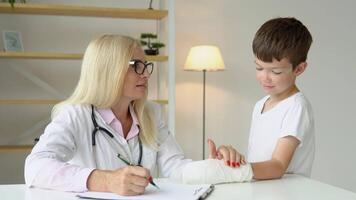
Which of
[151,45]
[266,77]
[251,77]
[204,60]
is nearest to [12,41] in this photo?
[151,45]

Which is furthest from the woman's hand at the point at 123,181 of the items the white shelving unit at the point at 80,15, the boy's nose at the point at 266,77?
the white shelving unit at the point at 80,15

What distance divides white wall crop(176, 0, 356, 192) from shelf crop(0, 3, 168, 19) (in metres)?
0.38

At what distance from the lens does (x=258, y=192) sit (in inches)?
43.3

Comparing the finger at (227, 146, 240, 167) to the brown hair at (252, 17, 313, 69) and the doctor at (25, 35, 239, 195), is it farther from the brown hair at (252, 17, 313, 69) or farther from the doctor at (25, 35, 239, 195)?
the brown hair at (252, 17, 313, 69)

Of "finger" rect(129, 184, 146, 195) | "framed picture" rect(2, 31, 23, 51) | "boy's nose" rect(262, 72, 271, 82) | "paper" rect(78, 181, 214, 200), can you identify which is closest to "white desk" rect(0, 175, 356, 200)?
"paper" rect(78, 181, 214, 200)

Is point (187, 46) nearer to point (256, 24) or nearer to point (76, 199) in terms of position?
point (256, 24)

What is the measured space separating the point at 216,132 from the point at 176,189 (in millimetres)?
2765

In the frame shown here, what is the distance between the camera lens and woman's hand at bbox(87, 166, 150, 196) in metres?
1.04

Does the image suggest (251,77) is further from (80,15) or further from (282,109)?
(282,109)

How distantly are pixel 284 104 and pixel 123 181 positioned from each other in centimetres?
64

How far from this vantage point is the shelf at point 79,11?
3.20 m

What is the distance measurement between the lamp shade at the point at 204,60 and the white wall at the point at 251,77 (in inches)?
13.7

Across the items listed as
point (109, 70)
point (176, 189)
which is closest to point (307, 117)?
point (176, 189)

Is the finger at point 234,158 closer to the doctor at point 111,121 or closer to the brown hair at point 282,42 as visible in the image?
the doctor at point 111,121
